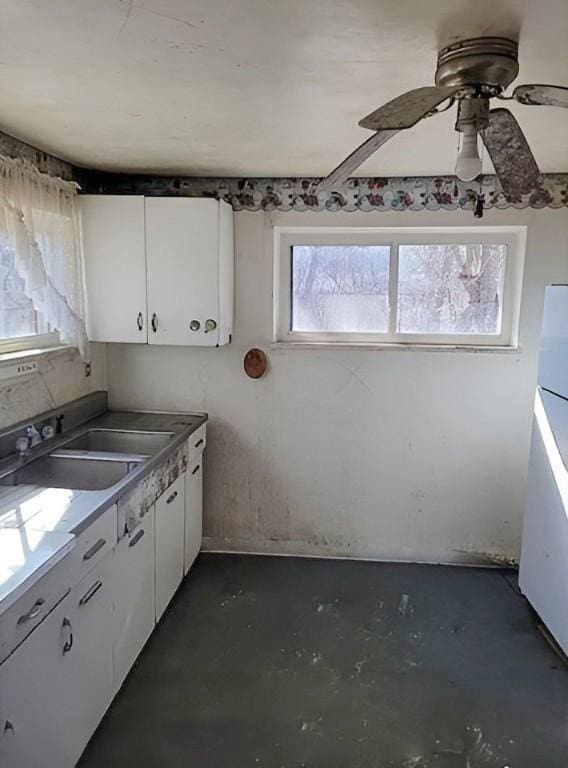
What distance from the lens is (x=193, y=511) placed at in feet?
10.7

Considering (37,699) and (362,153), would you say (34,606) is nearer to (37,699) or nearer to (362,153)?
(37,699)

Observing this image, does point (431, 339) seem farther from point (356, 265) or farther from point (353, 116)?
point (353, 116)

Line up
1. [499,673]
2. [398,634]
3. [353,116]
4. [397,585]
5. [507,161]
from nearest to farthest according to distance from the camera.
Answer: [507,161]
[353,116]
[499,673]
[398,634]
[397,585]

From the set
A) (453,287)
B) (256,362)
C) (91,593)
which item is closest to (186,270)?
(256,362)

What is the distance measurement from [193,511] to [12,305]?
1415mm

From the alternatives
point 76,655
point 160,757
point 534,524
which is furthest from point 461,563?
point 76,655

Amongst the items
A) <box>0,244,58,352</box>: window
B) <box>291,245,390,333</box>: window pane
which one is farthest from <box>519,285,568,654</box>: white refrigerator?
<box>0,244,58,352</box>: window

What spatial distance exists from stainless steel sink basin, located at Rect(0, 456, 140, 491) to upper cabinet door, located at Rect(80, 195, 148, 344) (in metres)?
0.79

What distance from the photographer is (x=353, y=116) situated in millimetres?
2016

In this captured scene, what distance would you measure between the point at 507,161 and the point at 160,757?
7.20 ft

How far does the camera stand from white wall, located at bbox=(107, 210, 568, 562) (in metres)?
3.29

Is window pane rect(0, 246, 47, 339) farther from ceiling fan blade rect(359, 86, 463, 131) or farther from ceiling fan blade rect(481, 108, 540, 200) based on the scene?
ceiling fan blade rect(481, 108, 540, 200)

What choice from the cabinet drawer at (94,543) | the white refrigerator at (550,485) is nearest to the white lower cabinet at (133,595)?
the cabinet drawer at (94,543)

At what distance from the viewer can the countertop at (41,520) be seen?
1.50 m
